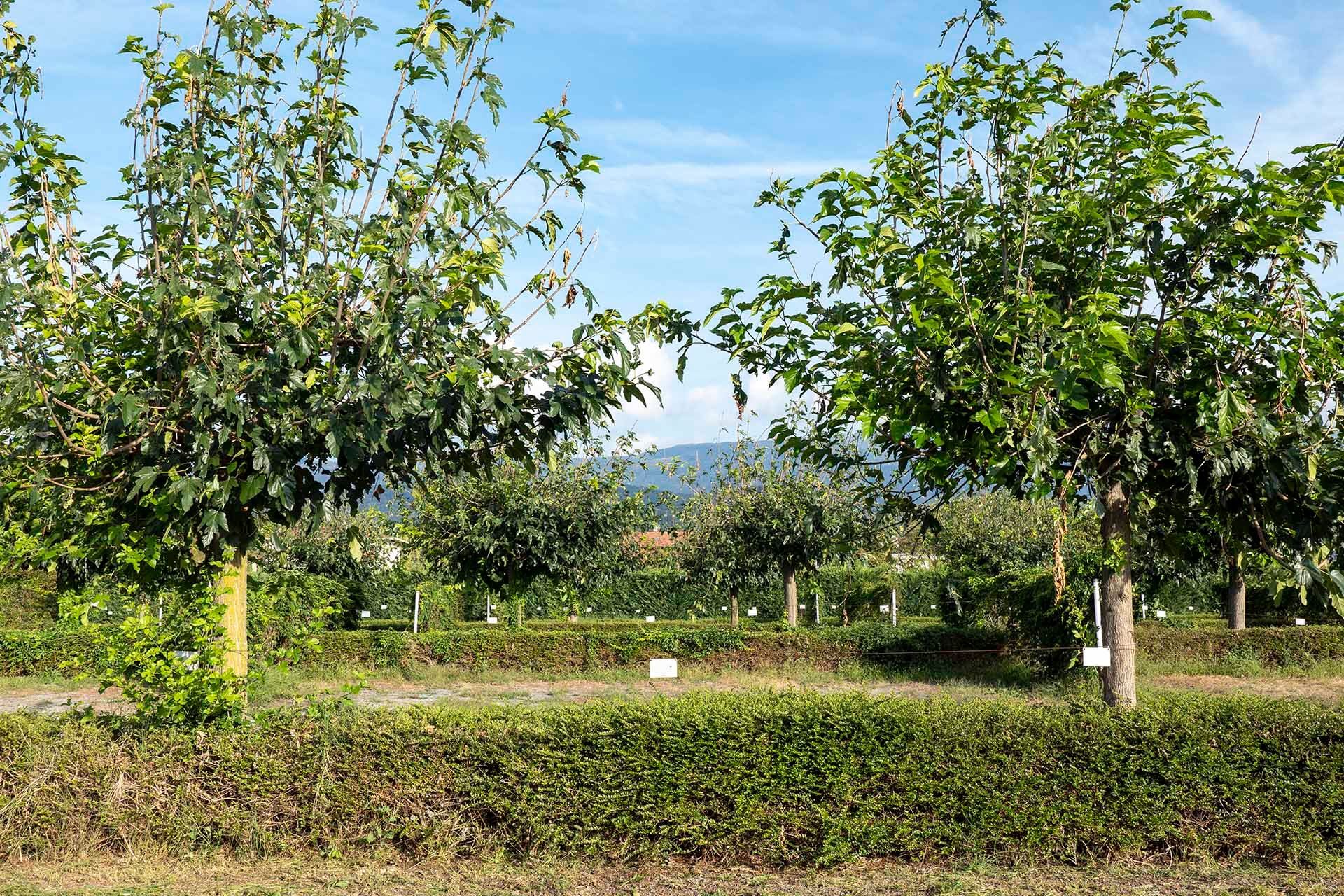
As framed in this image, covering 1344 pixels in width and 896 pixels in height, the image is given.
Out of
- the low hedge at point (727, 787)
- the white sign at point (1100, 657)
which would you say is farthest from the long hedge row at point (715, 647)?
the low hedge at point (727, 787)

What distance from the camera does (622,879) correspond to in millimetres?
5523

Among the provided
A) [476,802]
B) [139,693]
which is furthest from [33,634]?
[476,802]

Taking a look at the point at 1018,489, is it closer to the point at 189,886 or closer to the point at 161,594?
the point at 189,886

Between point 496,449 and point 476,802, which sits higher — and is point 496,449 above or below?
above

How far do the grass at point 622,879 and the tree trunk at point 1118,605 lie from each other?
142 centimetres

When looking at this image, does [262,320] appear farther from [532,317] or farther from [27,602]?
[27,602]

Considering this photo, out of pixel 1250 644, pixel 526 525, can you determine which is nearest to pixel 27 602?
pixel 526 525

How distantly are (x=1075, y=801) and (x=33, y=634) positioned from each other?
16.5 meters

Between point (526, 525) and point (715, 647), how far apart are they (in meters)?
4.31

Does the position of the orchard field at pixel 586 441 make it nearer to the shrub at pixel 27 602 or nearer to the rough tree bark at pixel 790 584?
the rough tree bark at pixel 790 584

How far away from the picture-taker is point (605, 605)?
1189 inches

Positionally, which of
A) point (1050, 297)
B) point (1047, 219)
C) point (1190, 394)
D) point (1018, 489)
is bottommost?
point (1018, 489)

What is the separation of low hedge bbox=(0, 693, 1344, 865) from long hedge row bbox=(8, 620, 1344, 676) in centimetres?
1006

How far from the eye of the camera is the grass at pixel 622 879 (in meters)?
5.23
